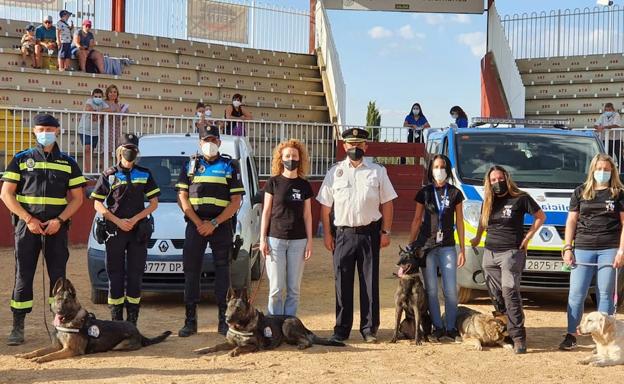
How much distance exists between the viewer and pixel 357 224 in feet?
25.7

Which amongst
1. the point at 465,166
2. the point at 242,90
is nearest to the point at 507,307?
the point at 465,166

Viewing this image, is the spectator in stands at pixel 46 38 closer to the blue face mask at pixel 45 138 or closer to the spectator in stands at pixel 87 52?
the spectator in stands at pixel 87 52

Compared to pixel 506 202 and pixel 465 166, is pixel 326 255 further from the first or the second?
pixel 506 202

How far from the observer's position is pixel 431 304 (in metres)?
8.00

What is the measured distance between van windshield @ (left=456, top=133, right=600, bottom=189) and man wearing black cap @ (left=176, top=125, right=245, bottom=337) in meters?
3.10

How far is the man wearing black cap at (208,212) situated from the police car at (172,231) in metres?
0.94

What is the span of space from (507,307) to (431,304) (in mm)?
703

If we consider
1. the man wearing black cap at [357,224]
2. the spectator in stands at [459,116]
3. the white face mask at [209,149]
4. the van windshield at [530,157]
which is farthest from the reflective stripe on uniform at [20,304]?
the spectator in stands at [459,116]

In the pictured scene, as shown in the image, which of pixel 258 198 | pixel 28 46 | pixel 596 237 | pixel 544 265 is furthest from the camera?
pixel 28 46

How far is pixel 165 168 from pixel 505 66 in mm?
14484

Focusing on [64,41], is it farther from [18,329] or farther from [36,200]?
[18,329]

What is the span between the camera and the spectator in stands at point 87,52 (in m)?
19.0

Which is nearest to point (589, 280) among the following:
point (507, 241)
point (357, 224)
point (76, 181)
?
point (507, 241)

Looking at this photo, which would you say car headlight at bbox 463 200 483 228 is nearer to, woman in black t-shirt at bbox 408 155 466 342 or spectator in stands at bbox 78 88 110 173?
woman in black t-shirt at bbox 408 155 466 342
